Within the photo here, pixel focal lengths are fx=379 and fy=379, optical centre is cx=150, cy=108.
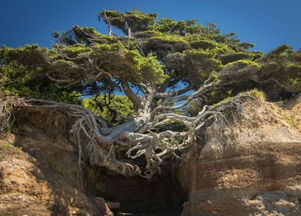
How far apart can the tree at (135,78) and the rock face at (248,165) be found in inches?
44.7

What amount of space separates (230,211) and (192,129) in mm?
4130

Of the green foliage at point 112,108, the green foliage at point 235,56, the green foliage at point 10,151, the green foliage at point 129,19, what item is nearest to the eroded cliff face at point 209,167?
the green foliage at point 10,151

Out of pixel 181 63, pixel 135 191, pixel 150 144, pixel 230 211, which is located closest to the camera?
pixel 230 211

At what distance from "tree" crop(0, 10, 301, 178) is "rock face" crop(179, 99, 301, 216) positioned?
3.73 ft

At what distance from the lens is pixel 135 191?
24.7 metres

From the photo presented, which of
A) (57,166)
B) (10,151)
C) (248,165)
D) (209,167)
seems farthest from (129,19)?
(248,165)

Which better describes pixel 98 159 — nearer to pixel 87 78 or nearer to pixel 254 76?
pixel 87 78

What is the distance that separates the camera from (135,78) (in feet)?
59.9

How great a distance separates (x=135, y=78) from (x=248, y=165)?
21.6 ft

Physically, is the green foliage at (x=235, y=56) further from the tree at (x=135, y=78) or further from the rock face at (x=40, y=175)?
the rock face at (x=40, y=175)

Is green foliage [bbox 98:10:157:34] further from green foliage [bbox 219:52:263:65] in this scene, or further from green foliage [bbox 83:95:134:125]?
green foliage [bbox 219:52:263:65]

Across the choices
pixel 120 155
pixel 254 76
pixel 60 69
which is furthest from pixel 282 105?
pixel 60 69

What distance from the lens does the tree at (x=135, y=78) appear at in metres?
17.4

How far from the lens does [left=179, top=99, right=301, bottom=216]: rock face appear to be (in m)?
15.8
